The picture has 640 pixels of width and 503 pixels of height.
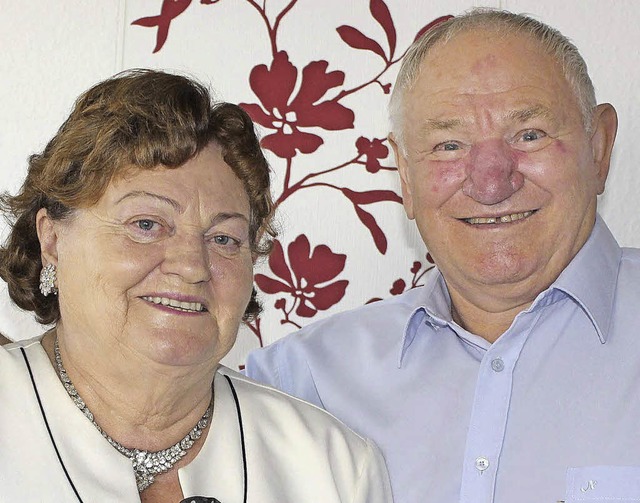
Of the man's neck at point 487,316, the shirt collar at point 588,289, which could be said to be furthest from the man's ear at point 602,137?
the man's neck at point 487,316

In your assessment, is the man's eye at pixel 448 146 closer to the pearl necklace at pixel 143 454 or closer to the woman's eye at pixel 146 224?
the woman's eye at pixel 146 224

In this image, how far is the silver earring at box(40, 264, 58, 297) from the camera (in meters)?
1.97

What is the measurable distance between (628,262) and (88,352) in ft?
3.79

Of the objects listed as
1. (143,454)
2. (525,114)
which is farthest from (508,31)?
(143,454)

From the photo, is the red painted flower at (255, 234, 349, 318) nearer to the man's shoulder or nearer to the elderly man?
the elderly man

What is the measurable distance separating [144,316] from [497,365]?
28.6 inches

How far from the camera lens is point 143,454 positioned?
1914mm

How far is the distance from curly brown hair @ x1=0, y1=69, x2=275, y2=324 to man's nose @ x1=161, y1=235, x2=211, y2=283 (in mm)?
137

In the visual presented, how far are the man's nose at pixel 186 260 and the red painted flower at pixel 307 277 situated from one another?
102cm

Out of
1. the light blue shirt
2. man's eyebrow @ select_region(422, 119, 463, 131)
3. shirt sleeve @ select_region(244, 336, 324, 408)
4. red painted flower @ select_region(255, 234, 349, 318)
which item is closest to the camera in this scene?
the light blue shirt

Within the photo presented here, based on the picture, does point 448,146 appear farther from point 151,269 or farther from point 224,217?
point 151,269

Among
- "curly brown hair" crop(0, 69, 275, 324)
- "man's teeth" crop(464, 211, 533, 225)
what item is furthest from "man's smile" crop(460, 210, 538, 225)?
"curly brown hair" crop(0, 69, 275, 324)

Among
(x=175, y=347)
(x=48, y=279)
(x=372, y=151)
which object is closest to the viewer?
(x=175, y=347)

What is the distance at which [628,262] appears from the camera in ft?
7.52
